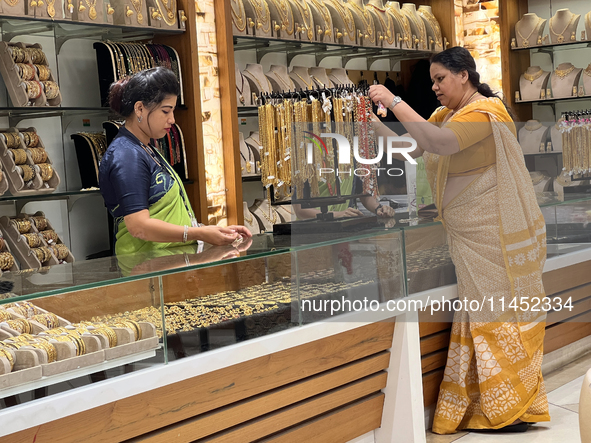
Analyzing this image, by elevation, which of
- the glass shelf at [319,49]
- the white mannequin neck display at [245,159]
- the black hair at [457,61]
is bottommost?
the white mannequin neck display at [245,159]

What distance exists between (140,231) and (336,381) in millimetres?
823

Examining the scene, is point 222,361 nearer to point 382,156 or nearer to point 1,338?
point 1,338

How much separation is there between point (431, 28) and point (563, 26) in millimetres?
1172

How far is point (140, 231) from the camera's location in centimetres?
232

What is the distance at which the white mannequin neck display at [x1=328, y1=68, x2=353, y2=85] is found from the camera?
5.17m

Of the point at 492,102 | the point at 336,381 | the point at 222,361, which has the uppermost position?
the point at 492,102

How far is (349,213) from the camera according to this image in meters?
2.81

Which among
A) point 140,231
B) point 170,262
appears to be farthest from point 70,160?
point 170,262

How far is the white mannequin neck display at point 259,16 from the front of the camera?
4418 millimetres

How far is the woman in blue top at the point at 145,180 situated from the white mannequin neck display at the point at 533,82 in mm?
4377

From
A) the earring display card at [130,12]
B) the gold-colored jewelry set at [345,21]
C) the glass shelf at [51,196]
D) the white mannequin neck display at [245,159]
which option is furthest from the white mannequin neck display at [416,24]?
the glass shelf at [51,196]

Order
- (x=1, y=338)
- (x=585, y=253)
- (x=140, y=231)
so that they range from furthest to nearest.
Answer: (x=585, y=253) → (x=140, y=231) → (x=1, y=338)

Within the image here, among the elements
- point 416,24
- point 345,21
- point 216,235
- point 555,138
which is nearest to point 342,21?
point 345,21

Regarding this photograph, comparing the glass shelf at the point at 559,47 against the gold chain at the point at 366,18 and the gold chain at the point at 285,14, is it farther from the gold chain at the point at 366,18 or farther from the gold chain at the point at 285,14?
the gold chain at the point at 285,14
